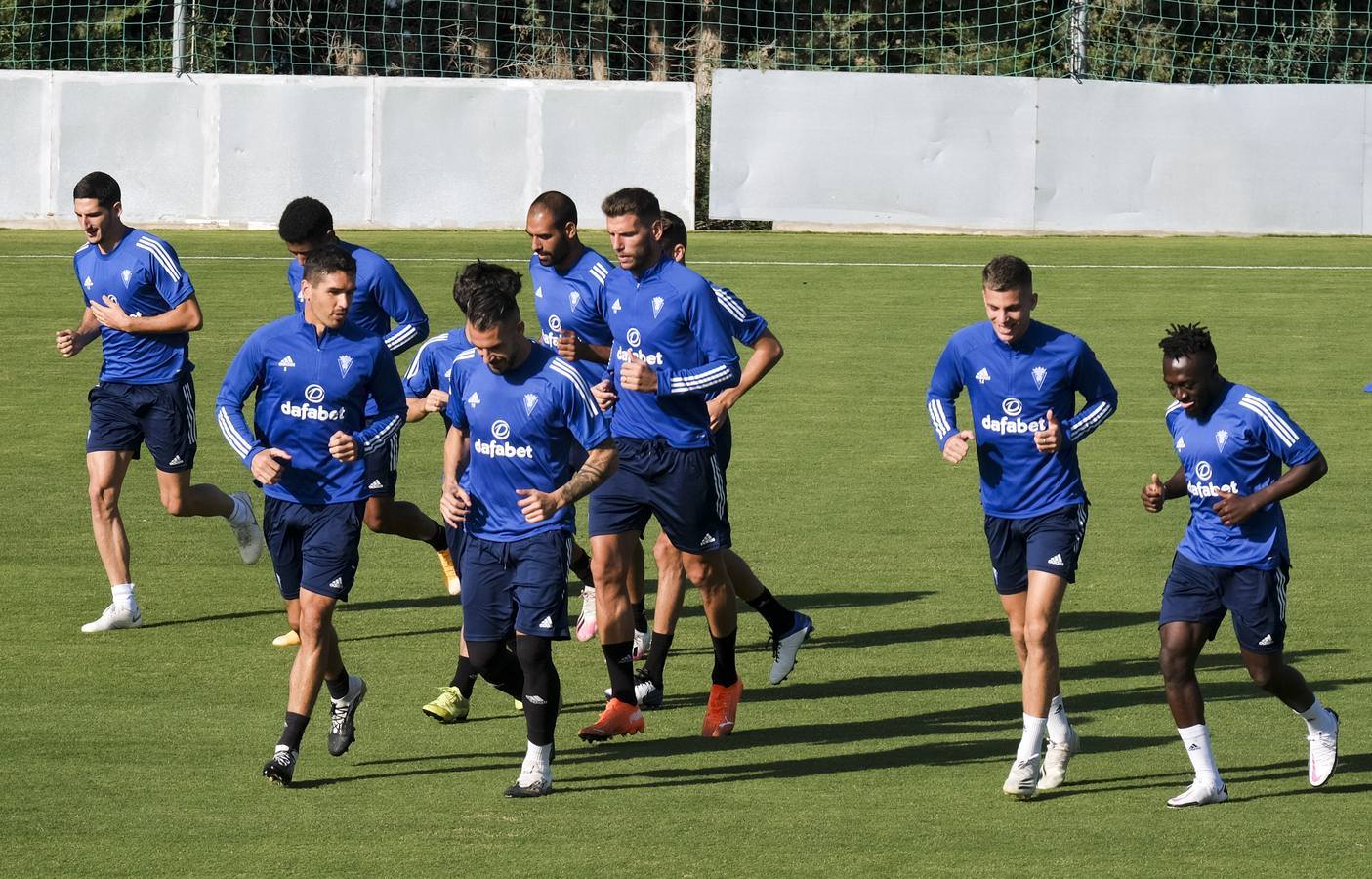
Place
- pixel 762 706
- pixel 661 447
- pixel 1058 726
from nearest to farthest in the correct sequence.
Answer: pixel 1058 726 → pixel 661 447 → pixel 762 706

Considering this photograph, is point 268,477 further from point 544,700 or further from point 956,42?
point 956,42

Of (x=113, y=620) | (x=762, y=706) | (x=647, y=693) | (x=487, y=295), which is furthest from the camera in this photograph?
(x=113, y=620)

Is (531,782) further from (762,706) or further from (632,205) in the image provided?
(632,205)

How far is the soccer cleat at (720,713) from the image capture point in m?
8.88

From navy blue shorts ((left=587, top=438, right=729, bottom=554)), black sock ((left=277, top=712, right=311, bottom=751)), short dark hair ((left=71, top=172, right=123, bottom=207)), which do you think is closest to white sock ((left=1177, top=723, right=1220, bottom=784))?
navy blue shorts ((left=587, top=438, right=729, bottom=554))

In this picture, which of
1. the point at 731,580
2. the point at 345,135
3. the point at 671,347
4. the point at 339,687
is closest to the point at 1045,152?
the point at 345,135

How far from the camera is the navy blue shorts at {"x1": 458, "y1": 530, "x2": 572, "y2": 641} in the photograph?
7.70m

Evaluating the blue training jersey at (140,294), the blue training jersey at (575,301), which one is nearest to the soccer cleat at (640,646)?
the blue training jersey at (575,301)

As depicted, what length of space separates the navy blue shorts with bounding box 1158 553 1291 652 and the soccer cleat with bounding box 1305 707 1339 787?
49 cm

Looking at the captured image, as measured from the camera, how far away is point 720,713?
8891mm

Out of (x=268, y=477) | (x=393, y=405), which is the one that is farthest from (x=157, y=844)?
(x=393, y=405)

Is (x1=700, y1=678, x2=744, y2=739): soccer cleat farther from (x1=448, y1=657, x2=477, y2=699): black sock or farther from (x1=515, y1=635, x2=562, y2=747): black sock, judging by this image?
(x1=515, y1=635, x2=562, y2=747): black sock

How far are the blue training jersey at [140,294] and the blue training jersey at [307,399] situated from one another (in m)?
2.88

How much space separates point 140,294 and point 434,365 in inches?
108
